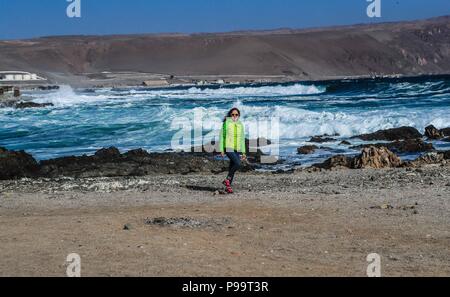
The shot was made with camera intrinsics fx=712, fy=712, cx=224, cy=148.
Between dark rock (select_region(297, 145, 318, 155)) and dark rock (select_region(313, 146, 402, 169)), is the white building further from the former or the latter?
dark rock (select_region(313, 146, 402, 169))

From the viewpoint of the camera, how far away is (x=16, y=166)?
13.2m

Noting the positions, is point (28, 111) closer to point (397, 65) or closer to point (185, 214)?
point (185, 214)

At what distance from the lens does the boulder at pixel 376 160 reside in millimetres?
12367

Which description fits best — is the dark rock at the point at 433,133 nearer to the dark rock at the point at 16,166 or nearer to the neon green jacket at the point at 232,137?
the neon green jacket at the point at 232,137

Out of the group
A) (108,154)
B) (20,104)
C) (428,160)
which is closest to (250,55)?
(20,104)

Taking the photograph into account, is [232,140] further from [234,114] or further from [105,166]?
[105,166]

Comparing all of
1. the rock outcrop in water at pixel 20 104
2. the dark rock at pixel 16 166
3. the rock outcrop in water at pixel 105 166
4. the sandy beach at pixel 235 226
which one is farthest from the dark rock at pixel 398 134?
the rock outcrop in water at pixel 20 104

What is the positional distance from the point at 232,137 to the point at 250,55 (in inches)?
5160

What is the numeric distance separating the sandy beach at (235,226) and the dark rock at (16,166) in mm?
2034

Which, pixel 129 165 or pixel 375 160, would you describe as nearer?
pixel 375 160

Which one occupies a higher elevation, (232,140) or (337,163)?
(232,140)

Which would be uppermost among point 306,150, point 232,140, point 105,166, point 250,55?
point 250,55

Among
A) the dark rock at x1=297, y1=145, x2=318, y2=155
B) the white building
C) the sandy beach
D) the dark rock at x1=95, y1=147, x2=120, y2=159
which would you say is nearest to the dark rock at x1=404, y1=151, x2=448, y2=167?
the sandy beach

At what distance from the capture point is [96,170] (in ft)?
42.3
